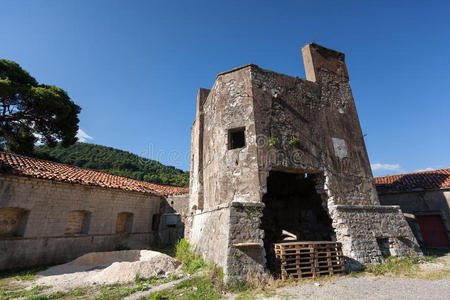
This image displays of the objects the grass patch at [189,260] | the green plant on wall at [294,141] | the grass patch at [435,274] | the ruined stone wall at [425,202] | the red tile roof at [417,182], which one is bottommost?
the grass patch at [435,274]

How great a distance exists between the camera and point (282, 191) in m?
15.3

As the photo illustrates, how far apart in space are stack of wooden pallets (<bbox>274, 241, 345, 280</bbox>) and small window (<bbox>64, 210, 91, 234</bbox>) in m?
11.0

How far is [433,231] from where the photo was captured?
14.7 meters

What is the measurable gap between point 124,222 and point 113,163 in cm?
2545

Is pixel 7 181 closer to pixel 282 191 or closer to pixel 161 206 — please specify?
pixel 161 206

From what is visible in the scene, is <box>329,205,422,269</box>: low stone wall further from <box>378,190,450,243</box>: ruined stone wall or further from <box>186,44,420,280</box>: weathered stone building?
<box>378,190,450,243</box>: ruined stone wall

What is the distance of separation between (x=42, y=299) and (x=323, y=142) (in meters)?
12.0

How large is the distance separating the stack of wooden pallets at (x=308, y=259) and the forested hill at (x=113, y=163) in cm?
2450

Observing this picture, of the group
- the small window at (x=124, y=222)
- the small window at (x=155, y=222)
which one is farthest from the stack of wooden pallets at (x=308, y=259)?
the small window at (x=155, y=222)

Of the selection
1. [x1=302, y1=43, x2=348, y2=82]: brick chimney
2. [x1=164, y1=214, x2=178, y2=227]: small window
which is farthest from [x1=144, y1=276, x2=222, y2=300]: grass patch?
[x1=302, y1=43, x2=348, y2=82]: brick chimney

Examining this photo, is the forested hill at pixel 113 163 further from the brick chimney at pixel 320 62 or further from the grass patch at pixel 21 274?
the brick chimney at pixel 320 62

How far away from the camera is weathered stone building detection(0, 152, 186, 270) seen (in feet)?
30.3

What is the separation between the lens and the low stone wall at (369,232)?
853 centimetres

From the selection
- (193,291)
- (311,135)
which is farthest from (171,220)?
(311,135)
